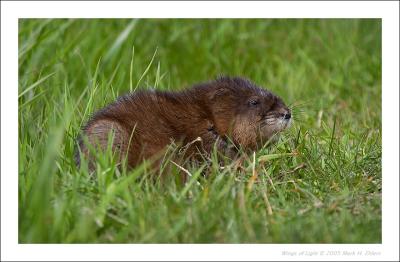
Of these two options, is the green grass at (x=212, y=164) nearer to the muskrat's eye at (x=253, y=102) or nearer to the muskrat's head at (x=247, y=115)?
the muskrat's head at (x=247, y=115)

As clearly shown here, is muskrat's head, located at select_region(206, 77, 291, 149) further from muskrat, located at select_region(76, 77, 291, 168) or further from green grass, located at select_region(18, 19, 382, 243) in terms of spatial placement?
green grass, located at select_region(18, 19, 382, 243)

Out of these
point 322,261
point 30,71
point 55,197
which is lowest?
point 322,261

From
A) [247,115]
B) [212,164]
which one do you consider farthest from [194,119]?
[212,164]

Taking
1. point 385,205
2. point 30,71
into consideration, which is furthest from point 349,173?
point 30,71

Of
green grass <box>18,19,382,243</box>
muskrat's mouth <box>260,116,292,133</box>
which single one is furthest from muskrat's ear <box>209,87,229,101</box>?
green grass <box>18,19,382,243</box>

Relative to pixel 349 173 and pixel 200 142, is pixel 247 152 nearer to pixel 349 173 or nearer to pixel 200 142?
pixel 200 142

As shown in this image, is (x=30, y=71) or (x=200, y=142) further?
(x=30, y=71)

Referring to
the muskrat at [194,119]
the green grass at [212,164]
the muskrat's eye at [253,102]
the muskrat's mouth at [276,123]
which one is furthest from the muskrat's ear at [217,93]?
the green grass at [212,164]
